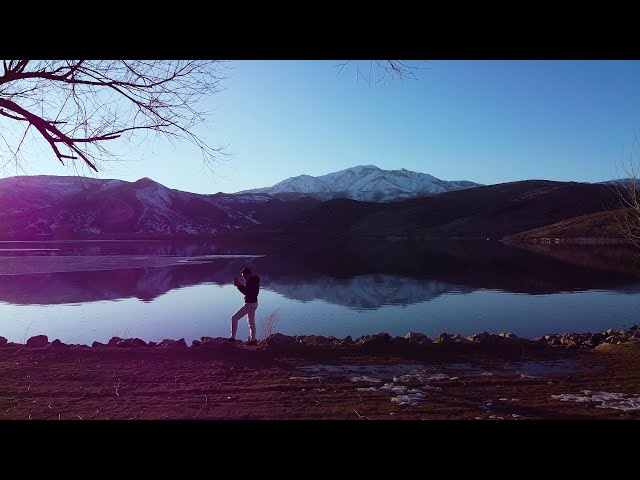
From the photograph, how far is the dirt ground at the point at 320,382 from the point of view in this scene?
6457 mm

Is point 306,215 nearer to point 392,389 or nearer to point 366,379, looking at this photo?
point 366,379

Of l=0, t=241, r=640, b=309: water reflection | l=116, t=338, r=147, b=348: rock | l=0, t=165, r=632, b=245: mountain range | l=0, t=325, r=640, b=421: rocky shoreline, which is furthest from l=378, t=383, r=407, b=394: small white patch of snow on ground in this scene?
l=0, t=165, r=632, b=245: mountain range

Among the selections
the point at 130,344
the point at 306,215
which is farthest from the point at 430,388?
the point at 306,215

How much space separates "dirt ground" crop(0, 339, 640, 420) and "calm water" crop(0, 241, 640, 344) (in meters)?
6.30

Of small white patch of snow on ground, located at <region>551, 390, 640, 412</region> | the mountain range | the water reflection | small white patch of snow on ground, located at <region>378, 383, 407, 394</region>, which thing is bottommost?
small white patch of snow on ground, located at <region>551, 390, 640, 412</region>

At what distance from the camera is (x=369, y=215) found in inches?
6486

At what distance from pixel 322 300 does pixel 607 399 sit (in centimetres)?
1860

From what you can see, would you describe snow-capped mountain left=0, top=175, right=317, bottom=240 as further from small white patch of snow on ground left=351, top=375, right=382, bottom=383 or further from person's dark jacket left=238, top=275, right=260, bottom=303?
small white patch of snow on ground left=351, top=375, right=382, bottom=383

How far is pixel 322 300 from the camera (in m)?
25.1

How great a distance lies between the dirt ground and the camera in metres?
6.46

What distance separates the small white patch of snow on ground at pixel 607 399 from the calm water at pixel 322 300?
9790mm

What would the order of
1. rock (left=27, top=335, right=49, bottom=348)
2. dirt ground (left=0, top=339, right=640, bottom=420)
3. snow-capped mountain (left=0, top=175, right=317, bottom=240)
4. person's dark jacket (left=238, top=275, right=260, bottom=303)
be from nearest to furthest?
dirt ground (left=0, top=339, right=640, bottom=420) → person's dark jacket (left=238, top=275, right=260, bottom=303) → rock (left=27, top=335, right=49, bottom=348) → snow-capped mountain (left=0, top=175, right=317, bottom=240)

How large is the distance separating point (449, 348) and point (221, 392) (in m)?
5.56
